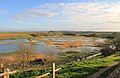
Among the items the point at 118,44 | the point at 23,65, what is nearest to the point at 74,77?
the point at 23,65

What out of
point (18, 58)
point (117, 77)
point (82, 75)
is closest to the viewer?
point (117, 77)

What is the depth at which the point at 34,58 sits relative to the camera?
47.4 meters

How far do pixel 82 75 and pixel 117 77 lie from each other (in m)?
5.83

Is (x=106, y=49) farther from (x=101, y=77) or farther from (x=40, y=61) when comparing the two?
(x=101, y=77)

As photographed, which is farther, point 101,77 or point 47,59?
point 47,59

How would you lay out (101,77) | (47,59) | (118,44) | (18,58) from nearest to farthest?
(101,77) → (18,58) → (47,59) → (118,44)

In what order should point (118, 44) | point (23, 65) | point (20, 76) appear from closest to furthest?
point (20, 76) < point (23, 65) < point (118, 44)

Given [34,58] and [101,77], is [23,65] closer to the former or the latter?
[34,58]

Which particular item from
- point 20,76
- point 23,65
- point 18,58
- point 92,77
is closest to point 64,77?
point 92,77

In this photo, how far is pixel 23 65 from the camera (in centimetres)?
3816

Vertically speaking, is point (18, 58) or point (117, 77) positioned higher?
point (117, 77)

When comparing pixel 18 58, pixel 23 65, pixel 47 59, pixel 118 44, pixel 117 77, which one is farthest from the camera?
pixel 118 44

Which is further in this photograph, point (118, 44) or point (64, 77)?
point (118, 44)

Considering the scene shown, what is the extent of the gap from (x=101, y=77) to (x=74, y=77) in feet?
7.62
